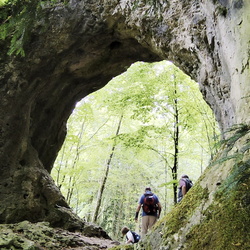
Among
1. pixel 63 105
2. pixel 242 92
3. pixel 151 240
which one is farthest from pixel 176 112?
pixel 151 240

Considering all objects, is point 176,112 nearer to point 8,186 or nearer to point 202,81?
point 202,81

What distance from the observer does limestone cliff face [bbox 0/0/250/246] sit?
4980 mm

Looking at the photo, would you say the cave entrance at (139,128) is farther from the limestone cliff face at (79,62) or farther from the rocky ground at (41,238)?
the rocky ground at (41,238)

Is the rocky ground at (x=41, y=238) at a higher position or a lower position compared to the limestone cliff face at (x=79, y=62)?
lower

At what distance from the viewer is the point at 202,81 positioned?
18.8 ft

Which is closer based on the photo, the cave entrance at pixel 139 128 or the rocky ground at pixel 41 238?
the rocky ground at pixel 41 238

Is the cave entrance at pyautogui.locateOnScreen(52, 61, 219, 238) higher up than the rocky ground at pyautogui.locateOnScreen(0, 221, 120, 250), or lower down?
higher up

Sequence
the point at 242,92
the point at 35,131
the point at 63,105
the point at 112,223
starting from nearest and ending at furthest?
the point at 242,92
the point at 35,131
the point at 63,105
the point at 112,223

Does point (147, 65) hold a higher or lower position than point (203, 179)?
higher

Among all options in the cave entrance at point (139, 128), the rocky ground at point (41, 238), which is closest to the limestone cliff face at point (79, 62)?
the rocky ground at point (41, 238)

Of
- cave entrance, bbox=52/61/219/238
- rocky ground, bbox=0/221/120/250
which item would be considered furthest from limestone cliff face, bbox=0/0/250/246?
cave entrance, bbox=52/61/219/238

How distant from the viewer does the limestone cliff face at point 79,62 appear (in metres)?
4.98

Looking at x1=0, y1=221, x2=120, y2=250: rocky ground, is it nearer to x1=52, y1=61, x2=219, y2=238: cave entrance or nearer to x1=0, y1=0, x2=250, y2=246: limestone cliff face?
x1=0, y1=0, x2=250, y2=246: limestone cliff face

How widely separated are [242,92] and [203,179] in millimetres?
1433
